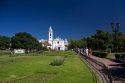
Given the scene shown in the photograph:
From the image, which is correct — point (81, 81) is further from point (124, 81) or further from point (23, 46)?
point (23, 46)

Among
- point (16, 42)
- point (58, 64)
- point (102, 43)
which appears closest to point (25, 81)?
point (58, 64)

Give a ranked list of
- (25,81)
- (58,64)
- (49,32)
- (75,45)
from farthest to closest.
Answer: (49,32) → (75,45) → (58,64) → (25,81)

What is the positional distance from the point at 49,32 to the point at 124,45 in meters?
93.4

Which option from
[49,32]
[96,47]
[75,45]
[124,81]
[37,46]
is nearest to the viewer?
[124,81]

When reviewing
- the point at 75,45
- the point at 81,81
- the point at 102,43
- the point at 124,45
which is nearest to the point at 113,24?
the point at 81,81

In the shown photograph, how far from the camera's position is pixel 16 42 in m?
117

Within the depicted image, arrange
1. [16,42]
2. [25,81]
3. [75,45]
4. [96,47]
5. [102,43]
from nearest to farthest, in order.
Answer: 1. [25,81]
2. [102,43]
3. [96,47]
4. [16,42]
5. [75,45]

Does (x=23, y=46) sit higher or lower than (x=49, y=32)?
lower

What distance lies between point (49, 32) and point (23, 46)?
7230 cm

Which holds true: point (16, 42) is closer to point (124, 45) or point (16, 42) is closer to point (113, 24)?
point (124, 45)

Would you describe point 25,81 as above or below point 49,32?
below

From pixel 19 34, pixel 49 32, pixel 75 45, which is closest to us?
pixel 19 34

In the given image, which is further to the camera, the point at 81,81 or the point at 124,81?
the point at 81,81

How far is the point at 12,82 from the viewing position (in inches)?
611
